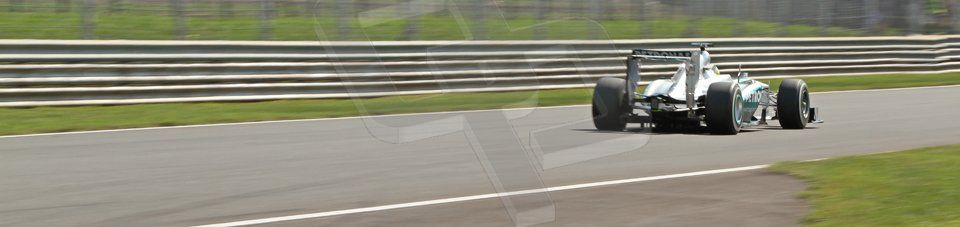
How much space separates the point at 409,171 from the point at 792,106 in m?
6.26

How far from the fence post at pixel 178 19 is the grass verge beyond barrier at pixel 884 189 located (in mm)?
11079

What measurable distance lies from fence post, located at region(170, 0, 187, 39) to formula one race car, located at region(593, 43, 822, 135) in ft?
25.5

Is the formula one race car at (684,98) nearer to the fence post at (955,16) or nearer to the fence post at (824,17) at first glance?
the fence post at (824,17)

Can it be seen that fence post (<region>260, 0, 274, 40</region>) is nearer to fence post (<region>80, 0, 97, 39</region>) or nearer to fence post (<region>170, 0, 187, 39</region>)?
fence post (<region>170, 0, 187, 39</region>)


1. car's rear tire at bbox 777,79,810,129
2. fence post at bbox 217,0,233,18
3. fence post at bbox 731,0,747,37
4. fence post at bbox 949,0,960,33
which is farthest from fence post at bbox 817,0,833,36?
fence post at bbox 217,0,233,18

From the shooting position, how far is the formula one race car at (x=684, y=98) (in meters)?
13.3

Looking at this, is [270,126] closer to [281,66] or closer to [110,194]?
[281,66]

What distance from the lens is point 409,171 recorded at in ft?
32.8

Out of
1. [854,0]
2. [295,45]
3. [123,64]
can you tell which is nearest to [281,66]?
[295,45]

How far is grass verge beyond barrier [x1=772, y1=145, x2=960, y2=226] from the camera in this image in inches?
292

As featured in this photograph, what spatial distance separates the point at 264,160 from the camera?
10.9 metres

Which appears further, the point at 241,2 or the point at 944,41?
the point at 944,41

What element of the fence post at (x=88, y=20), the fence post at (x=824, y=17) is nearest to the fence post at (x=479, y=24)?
the fence post at (x=88, y=20)

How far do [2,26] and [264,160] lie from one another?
8257 mm
